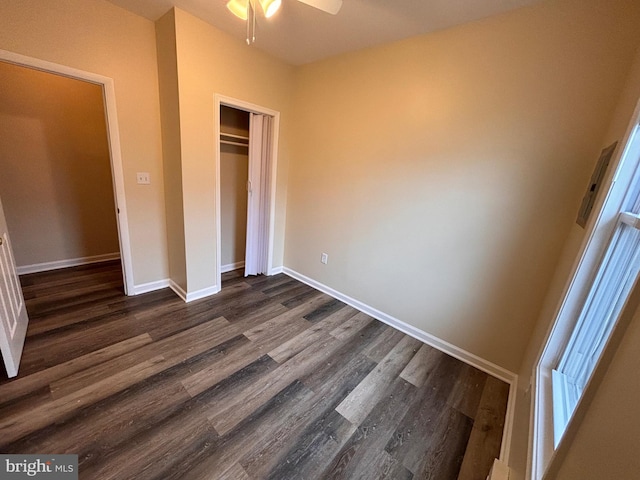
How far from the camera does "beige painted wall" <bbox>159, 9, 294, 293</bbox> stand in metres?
2.11

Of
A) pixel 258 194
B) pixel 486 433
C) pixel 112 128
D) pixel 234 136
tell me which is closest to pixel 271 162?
pixel 258 194

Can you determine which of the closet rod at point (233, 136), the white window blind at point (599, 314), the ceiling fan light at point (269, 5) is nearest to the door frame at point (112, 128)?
the closet rod at point (233, 136)

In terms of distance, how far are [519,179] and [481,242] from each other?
490mm

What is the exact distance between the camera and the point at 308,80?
9.11ft

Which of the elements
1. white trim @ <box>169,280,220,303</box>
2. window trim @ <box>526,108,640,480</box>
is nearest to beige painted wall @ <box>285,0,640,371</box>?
window trim @ <box>526,108,640,480</box>

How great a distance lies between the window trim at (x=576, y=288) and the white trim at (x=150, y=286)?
3.15m

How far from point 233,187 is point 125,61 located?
1477mm

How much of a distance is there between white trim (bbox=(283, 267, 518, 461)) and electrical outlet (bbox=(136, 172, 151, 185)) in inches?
84.1

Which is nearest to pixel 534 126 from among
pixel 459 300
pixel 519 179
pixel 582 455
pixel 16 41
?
pixel 519 179

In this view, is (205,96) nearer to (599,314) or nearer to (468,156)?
(468,156)

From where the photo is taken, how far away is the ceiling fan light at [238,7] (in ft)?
5.07

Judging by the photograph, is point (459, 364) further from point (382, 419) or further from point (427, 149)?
point (427, 149)

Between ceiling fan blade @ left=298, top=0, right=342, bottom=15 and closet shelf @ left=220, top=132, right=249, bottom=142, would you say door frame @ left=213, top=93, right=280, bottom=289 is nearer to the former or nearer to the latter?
closet shelf @ left=220, top=132, right=249, bottom=142

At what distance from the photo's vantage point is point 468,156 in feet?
6.15
